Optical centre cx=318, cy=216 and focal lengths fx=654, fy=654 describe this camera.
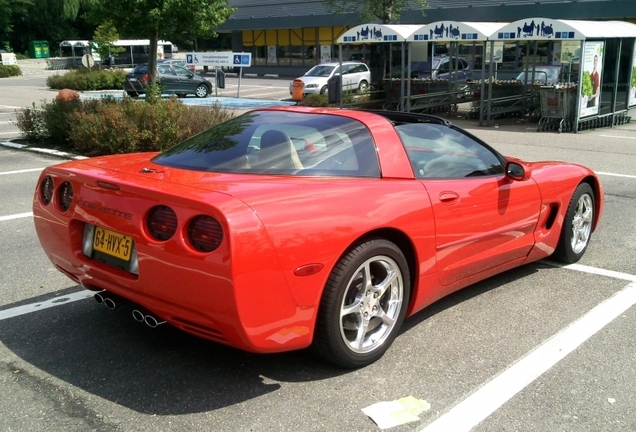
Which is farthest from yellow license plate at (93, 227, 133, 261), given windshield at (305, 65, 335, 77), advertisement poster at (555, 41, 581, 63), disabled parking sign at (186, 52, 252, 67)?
windshield at (305, 65, 335, 77)

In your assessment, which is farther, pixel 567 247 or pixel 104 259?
pixel 567 247

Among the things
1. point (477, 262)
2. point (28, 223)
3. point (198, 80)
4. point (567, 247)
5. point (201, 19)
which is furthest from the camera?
point (198, 80)

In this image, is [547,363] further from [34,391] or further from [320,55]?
[320,55]

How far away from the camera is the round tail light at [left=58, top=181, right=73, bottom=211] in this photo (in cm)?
390

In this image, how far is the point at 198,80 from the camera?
2983 centimetres

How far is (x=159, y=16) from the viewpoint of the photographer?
13758 mm

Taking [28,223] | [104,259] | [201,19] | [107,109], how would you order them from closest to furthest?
[104,259]
[28,223]
[107,109]
[201,19]

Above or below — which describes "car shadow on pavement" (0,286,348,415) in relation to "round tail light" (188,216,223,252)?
below

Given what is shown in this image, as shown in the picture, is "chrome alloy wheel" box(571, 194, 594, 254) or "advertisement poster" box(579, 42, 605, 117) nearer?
"chrome alloy wheel" box(571, 194, 594, 254)

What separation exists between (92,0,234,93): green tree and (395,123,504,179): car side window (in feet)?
34.4

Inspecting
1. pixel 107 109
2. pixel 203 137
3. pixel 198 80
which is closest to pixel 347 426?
pixel 203 137

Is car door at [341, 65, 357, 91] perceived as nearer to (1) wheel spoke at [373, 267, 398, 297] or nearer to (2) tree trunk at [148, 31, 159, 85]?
(2) tree trunk at [148, 31, 159, 85]

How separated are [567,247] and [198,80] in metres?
26.2

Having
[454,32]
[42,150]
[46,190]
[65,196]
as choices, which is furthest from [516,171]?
[454,32]
